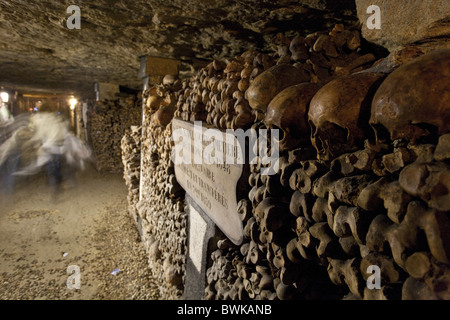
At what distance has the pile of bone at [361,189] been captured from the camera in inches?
22.0

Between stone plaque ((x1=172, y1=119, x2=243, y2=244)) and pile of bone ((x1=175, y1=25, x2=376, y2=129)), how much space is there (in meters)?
0.13

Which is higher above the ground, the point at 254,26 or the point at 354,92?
the point at 254,26

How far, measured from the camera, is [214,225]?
1.82m

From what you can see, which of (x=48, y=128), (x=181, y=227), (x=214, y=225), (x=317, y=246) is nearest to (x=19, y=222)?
(x=181, y=227)

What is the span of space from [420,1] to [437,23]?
11cm

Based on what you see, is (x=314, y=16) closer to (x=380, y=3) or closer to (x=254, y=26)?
(x=254, y=26)

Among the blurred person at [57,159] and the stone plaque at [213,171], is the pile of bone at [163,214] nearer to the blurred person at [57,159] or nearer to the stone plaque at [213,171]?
the stone plaque at [213,171]

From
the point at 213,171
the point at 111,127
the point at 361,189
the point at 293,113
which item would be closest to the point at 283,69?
the point at 293,113

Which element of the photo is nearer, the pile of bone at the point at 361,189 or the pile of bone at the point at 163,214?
the pile of bone at the point at 361,189

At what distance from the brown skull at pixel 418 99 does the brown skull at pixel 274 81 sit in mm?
518

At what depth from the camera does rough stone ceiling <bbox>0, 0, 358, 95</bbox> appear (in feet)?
6.57

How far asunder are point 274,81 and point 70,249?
3908 millimetres

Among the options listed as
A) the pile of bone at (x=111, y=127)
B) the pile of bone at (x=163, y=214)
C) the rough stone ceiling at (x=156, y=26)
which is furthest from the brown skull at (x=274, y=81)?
the pile of bone at (x=111, y=127)

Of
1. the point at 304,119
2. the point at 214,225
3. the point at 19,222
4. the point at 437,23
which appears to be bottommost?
the point at 19,222
